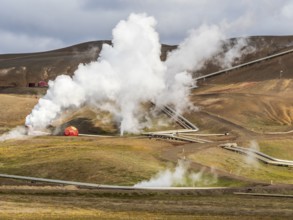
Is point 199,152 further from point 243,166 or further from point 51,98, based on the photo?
point 51,98

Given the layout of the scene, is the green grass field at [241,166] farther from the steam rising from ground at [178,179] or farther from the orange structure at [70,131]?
the orange structure at [70,131]

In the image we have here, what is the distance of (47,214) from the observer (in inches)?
2554

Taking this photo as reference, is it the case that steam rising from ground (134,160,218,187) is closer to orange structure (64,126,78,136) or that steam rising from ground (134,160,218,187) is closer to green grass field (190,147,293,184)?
green grass field (190,147,293,184)

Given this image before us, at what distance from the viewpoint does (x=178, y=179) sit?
108 metres

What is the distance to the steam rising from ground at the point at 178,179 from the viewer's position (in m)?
103

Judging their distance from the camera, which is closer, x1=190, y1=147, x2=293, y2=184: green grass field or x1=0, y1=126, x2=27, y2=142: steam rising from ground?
x1=190, y1=147, x2=293, y2=184: green grass field

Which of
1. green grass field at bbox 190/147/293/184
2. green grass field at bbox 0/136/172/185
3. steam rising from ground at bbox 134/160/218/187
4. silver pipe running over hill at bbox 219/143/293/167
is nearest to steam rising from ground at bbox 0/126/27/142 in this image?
green grass field at bbox 0/136/172/185

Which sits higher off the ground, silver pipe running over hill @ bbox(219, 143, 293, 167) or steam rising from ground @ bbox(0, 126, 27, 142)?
steam rising from ground @ bbox(0, 126, 27, 142)

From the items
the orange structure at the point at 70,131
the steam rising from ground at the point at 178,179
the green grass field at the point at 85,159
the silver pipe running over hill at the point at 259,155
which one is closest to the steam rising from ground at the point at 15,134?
the green grass field at the point at 85,159

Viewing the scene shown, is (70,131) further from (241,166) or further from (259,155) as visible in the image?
(241,166)

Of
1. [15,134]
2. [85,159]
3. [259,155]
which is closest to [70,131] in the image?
[15,134]

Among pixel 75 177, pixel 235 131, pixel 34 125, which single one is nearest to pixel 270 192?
pixel 75 177

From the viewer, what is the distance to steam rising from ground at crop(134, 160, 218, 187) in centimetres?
10306

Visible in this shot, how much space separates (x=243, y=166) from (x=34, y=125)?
8778cm
